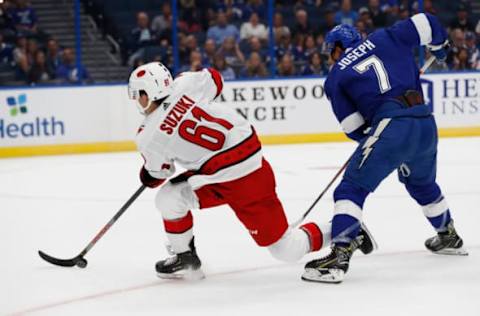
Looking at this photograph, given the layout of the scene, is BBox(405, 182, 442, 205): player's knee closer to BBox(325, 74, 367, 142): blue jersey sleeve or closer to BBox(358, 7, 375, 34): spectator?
BBox(325, 74, 367, 142): blue jersey sleeve

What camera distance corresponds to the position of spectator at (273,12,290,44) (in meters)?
10.6

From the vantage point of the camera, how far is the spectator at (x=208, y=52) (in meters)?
10.4

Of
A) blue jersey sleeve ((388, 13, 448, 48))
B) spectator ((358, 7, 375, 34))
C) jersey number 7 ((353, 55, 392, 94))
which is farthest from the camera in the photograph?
spectator ((358, 7, 375, 34))

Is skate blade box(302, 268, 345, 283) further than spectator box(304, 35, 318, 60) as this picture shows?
No

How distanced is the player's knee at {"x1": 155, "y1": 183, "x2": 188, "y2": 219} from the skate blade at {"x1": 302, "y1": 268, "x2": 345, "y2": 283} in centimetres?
58

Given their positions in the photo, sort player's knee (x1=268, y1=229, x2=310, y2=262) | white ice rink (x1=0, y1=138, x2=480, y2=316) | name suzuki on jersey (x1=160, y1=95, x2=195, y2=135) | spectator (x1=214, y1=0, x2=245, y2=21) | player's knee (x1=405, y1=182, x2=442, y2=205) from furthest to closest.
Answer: spectator (x1=214, y1=0, x2=245, y2=21)
player's knee (x1=405, y1=182, x2=442, y2=205)
player's knee (x1=268, y1=229, x2=310, y2=262)
name suzuki on jersey (x1=160, y1=95, x2=195, y2=135)
white ice rink (x1=0, y1=138, x2=480, y2=316)

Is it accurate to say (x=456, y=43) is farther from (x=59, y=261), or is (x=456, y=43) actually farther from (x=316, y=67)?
(x=59, y=261)

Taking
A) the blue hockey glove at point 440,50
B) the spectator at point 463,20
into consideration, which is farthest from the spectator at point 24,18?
the blue hockey glove at point 440,50

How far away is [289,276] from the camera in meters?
4.07

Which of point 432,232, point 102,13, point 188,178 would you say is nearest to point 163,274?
point 188,178

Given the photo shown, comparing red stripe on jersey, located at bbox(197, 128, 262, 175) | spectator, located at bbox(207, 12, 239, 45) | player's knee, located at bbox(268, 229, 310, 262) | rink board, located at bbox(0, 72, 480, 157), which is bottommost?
rink board, located at bbox(0, 72, 480, 157)

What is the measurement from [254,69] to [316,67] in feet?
2.20

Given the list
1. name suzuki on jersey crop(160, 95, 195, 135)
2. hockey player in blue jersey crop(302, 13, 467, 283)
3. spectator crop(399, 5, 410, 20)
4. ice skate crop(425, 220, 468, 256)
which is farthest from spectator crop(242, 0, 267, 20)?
name suzuki on jersey crop(160, 95, 195, 135)

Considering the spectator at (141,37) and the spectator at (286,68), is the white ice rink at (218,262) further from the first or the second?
the spectator at (141,37)
